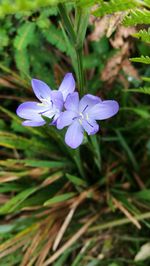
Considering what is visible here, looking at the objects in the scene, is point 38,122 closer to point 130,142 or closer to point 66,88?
point 66,88

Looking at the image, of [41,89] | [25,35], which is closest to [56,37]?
[25,35]

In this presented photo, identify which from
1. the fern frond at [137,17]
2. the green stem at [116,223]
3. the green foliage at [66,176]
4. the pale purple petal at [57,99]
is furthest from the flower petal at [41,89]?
the green stem at [116,223]

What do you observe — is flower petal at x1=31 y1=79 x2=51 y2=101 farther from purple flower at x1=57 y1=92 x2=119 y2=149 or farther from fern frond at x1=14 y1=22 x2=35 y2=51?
fern frond at x1=14 y1=22 x2=35 y2=51

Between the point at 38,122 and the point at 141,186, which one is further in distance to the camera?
the point at 141,186

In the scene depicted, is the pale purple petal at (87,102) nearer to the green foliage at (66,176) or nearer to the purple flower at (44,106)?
the purple flower at (44,106)

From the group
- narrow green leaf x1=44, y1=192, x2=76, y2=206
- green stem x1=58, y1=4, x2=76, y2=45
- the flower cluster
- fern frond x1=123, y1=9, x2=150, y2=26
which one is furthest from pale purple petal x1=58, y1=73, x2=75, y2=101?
narrow green leaf x1=44, y1=192, x2=76, y2=206

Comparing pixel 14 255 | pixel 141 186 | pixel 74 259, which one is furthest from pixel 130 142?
pixel 14 255

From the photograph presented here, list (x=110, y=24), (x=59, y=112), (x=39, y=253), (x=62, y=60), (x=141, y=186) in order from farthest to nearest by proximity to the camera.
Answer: (x=62, y=60) < (x=141, y=186) < (x=39, y=253) < (x=110, y=24) < (x=59, y=112)
